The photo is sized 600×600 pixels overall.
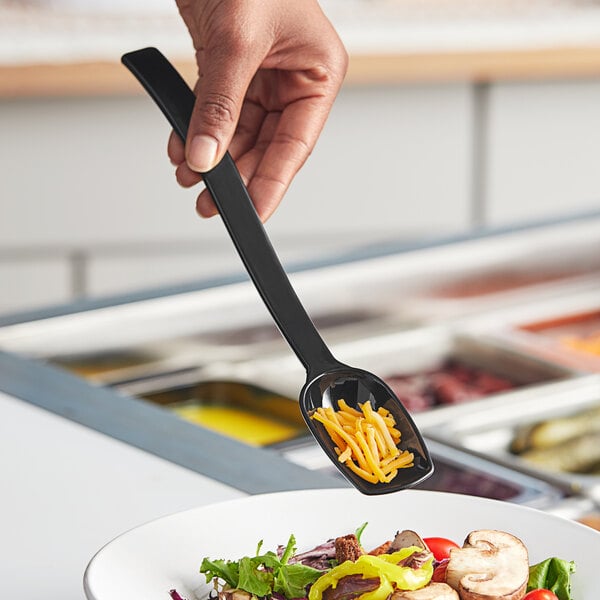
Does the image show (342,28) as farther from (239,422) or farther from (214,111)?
(214,111)

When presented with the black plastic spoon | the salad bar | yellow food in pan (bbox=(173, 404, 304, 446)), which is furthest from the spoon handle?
yellow food in pan (bbox=(173, 404, 304, 446))

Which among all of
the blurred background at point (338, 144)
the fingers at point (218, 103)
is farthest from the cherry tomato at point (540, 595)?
the blurred background at point (338, 144)

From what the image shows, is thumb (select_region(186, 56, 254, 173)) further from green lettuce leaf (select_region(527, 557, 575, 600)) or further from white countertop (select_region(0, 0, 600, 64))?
white countertop (select_region(0, 0, 600, 64))

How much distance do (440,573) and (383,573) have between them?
5cm

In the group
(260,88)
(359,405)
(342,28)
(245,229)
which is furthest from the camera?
(342,28)

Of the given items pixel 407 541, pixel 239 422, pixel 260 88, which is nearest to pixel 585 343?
pixel 239 422

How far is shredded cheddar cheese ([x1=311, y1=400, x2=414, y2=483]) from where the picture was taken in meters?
0.80

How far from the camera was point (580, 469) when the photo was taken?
149 centimetres

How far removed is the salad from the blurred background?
2485mm

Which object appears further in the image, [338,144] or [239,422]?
[338,144]

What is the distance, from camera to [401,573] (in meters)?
0.67

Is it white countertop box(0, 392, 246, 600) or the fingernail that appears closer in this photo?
white countertop box(0, 392, 246, 600)

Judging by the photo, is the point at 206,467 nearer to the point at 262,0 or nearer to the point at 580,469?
the point at 262,0

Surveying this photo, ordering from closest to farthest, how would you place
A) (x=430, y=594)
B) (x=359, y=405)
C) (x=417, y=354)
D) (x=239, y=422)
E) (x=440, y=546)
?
1. (x=430, y=594)
2. (x=440, y=546)
3. (x=359, y=405)
4. (x=239, y=422)
5. (x=417, y=354)
